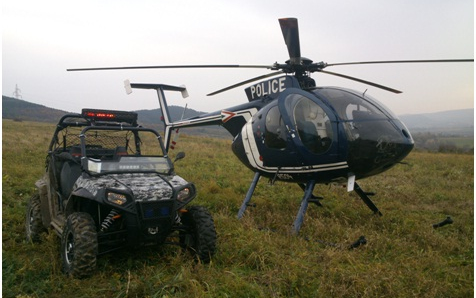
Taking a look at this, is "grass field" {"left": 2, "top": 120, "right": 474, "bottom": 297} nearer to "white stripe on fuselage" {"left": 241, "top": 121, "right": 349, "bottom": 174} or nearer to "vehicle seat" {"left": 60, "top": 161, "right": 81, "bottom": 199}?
"vehicle seat" {"left": 60, "top": 161, "right": 81, "bottom": 199}

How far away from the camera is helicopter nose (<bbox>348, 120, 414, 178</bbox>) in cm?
596

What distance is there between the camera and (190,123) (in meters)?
9.47

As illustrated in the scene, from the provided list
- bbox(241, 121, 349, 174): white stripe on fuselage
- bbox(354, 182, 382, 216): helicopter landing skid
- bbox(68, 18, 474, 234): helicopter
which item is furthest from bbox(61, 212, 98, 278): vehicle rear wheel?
bbox(354, 182, 382, 216): helicopter landing skid

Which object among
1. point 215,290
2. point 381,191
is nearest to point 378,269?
point 215,290

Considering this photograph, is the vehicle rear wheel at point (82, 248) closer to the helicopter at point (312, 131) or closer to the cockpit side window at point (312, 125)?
the helicopter at point (312, 131)

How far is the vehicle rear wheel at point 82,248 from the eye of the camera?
3973mm

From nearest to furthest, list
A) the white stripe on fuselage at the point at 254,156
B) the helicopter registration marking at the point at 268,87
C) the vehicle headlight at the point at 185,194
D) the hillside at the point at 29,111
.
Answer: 1. the vehicle headlight at the point at 185,194
2. the white stripe on fuselage at the point at 254,156
3. the helicopter registration marking at the point at 268,87
4. the hillside at the point at 29,111

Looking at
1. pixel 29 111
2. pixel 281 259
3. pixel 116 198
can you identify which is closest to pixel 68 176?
pixel 116 198

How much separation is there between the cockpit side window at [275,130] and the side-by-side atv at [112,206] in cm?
205

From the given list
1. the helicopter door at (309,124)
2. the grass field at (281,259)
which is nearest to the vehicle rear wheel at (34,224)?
the grass field at (281,259)

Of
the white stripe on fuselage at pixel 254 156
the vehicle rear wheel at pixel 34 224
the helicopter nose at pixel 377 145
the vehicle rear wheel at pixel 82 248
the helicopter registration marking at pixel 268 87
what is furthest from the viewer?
the helicopter registration marking at pixel 268 87

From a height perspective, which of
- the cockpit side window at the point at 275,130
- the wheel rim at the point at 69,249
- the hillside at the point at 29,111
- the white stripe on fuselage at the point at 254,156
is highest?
the cockpit side window at the point at 275,130

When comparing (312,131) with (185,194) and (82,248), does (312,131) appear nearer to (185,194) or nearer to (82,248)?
(185,194)

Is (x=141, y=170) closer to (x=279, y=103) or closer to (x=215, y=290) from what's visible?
(x=215, y=290)
